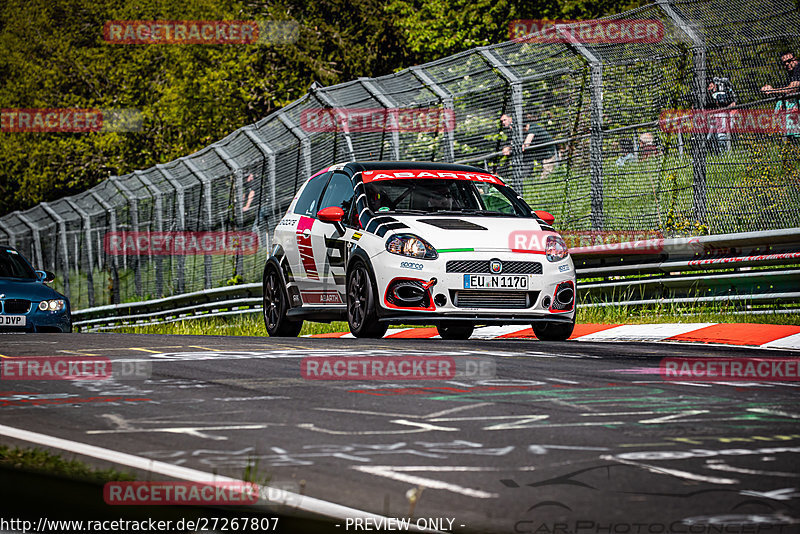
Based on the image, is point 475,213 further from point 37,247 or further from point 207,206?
point 37,247

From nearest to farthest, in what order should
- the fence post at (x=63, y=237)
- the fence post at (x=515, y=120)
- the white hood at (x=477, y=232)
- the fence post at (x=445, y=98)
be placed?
1. the white hood at (x=477, y=232)
2. the fence post at (x=515, y=120)
3. the fence post at (x=445, y=98)
4. the fence post at (x=63, y=237)

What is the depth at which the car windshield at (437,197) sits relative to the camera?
11.9m

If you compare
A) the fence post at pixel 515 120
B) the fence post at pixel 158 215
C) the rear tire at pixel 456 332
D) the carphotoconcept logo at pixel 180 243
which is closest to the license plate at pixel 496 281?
the rear tire at pixel 456 332

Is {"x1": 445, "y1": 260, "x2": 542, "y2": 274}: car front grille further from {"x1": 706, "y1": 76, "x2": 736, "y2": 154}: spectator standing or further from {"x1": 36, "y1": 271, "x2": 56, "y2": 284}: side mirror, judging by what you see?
{"x1": 36, "y1": 271, "x2": 56, "y2": 284}: side mirror

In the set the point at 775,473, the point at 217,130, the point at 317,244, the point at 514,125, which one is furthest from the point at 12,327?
the point at 217,130

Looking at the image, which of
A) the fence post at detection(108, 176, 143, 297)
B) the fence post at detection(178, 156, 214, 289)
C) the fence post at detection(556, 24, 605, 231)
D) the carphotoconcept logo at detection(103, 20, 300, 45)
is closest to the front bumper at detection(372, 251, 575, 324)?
the fence post at detection(556, 24, 605, 231)

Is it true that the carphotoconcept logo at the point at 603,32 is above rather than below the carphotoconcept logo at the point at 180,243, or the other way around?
above

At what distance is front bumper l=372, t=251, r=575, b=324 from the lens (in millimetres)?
10781

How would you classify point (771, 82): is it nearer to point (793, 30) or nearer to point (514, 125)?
point (793, 30)

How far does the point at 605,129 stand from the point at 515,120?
1401 millimetres

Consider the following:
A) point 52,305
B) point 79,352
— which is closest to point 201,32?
point 52,305

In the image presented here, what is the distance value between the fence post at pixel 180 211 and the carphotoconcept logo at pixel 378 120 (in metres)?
6.34

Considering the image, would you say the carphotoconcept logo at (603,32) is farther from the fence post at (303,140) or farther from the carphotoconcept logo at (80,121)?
the carphotoconcept logo at (80,121)

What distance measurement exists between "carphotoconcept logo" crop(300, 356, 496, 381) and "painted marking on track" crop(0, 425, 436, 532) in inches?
95.9
